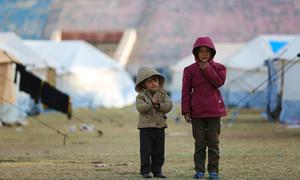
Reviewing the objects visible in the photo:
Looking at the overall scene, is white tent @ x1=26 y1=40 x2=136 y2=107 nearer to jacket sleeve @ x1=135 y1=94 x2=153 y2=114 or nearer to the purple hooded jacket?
jacket sleeve @ x1=135 y1=94 x2=153 y2=114

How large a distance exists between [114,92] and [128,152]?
82.8ft

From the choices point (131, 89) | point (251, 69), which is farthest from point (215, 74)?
point (131, 89)

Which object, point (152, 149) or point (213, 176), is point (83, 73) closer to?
point (152, 149)

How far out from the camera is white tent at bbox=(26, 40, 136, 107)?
33781mm

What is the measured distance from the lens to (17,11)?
6075 cm

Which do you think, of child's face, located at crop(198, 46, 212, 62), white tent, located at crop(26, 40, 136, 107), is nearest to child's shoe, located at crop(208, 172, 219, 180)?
child's face, located at crop(198, 46, 212, 62)

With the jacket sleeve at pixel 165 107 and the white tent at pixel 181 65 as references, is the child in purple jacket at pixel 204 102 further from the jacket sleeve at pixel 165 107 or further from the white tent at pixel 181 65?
the white tent at pixel 181 65

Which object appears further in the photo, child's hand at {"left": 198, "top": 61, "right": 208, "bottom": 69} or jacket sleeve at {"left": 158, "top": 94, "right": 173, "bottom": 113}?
jacket sleeve at {"left": 158, "top": 94, "right": 173, "bottom": 113}

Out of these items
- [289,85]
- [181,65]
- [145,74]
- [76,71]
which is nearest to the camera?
[145,74]

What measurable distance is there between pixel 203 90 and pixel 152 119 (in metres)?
0.70

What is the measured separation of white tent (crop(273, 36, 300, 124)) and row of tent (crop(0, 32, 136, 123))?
7.18 metres

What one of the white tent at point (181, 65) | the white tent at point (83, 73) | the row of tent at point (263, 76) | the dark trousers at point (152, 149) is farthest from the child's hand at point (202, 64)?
the white tent at point (181, 65)

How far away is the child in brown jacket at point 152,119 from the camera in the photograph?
10008 mm

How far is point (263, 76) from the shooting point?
30.7 metres
